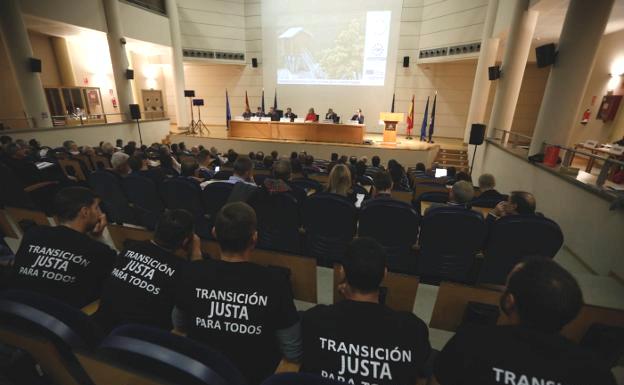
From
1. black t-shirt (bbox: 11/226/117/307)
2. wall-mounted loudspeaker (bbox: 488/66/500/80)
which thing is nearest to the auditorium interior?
black t-shirt (bbox: 11/226/117/307)

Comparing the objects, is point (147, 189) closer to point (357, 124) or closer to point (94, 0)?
point (357, 124)

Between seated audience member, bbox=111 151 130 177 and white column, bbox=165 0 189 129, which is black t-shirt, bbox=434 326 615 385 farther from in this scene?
white column, bbox=165 0 189 129

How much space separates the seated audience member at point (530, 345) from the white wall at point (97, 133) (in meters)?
10.6

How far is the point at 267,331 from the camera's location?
1.24 metres

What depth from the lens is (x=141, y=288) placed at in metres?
1.37

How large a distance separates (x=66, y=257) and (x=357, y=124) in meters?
9.17

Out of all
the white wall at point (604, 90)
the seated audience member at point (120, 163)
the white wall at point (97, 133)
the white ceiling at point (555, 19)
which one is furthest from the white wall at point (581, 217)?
the white wall at point (97, 133)

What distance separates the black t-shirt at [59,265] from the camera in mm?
1464

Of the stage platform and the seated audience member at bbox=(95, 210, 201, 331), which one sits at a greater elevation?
the seated audience member at bbox=(95, 210, 201, 331)

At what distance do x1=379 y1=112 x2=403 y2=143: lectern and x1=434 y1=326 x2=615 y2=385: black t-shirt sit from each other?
9476mm

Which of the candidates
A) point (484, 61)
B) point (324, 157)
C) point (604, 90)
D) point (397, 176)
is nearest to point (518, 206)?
point (397, 176)

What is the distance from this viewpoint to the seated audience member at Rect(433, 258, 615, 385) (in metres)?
0.84

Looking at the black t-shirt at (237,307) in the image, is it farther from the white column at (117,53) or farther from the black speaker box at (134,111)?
the white column at (117,53)

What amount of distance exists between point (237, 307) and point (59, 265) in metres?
1.04
